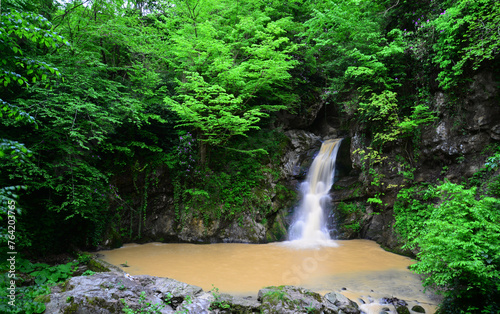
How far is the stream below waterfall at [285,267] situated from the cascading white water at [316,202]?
72 cm

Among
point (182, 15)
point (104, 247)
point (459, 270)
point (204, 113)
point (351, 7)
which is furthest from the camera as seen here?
point (351, 7)

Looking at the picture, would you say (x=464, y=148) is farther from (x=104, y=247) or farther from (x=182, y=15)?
(x=104, y=247)

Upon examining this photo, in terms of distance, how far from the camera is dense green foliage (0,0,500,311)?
19.1ft

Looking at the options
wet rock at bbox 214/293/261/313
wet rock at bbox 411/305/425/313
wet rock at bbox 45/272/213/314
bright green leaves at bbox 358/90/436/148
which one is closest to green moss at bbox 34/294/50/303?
wet rock at bbox 45/272/213/314

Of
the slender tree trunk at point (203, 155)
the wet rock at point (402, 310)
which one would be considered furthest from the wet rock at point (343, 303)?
the slender tree trunk at point (203, 155)

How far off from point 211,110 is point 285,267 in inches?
212

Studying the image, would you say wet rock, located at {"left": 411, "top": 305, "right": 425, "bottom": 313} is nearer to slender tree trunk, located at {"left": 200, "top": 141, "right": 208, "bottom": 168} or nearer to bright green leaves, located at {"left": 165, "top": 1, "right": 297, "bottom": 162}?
bright green leaves, located at {"left": 165, "top": 1, "right": 297, "bottom": 162}

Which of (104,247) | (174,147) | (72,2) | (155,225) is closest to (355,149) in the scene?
(174,147)

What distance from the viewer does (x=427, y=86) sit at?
835cm

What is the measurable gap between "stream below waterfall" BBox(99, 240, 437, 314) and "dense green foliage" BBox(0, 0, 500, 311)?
1079 mm

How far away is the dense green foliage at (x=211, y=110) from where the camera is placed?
5820 millimetres

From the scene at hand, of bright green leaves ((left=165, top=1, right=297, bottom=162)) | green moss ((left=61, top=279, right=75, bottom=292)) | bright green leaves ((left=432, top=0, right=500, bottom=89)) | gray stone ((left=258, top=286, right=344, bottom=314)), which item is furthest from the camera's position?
bright green leaves ((left=165, top=1, right=297, bottom=162))

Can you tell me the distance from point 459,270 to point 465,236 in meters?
0.56

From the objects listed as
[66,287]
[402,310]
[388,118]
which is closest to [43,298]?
[66,287]
